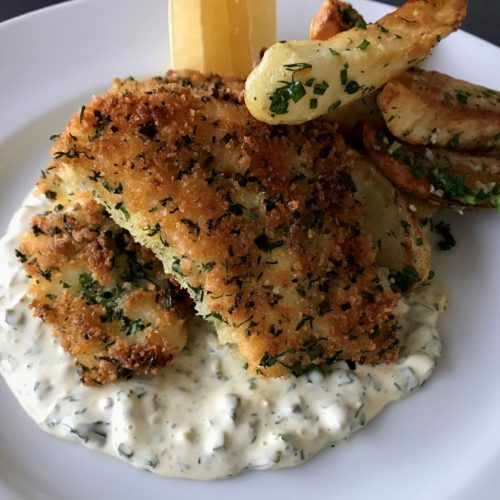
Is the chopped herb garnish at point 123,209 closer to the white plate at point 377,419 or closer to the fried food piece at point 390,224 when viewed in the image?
the white plate at point 377,419

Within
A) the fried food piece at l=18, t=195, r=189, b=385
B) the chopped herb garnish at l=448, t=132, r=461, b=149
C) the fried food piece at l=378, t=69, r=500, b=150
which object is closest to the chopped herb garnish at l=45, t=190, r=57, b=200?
the fried food piece at l=18, t=195, r=189, b=385

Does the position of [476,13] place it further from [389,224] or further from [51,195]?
[51,195]

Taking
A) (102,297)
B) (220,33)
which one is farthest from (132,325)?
(220,33)

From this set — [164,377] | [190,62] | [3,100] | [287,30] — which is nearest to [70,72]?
[3,100]

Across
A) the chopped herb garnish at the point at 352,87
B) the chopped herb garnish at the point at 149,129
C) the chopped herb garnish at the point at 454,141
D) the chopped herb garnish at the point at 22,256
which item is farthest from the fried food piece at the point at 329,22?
the chopped herb garnish at the point at 22,256

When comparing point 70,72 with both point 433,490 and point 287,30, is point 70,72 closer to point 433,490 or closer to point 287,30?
point 287,30
